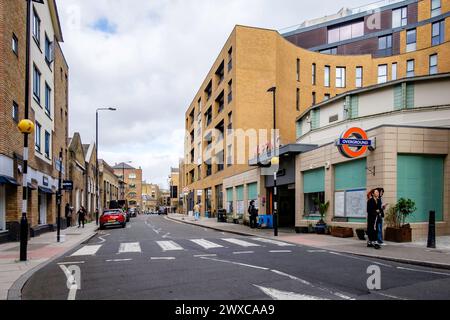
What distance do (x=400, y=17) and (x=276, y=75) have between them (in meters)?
18.7

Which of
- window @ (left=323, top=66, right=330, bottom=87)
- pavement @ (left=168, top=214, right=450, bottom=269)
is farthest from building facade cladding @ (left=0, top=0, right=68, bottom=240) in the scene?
window @ (left=323, top=66, right=330, bottom=87)

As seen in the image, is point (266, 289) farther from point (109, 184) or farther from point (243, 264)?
point (109, 184)

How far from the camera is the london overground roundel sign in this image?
1555 centimetres

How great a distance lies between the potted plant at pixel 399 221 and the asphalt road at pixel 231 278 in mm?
3967

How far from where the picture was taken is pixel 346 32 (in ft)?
161

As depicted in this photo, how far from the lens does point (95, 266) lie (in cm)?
1005

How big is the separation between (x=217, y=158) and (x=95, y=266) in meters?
38.4

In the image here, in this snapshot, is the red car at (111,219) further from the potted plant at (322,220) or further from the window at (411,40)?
the window at (411,40)

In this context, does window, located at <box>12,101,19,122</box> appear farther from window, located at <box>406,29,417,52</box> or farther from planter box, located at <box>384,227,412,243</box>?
window, located at <box>406,29,417,52</box>

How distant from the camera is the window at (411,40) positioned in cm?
4428

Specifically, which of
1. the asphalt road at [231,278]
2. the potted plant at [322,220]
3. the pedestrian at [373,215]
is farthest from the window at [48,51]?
the pedestrian at [373,215]

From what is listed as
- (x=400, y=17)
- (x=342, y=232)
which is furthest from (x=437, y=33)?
(x=342, y=232)

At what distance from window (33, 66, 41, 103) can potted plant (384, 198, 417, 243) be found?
1962cm
